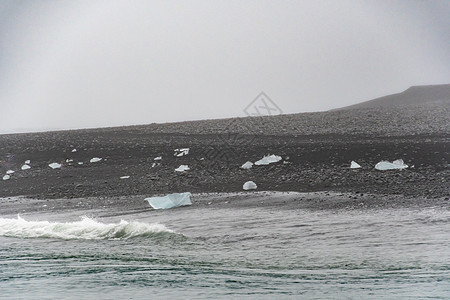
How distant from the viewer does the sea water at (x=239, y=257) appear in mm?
5785

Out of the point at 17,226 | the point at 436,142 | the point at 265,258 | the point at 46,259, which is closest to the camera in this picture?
the point at 265,258

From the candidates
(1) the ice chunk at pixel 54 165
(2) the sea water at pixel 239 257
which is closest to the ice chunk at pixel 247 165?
(2) the sea water at pixel 239 257

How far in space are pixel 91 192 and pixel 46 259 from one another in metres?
8.53

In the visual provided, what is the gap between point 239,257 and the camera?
23.4 feet

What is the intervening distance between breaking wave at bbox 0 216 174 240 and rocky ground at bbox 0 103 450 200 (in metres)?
4.69

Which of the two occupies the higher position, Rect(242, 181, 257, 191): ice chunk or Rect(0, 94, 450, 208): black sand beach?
Rect(0, 94, 450, 208): black sand beach

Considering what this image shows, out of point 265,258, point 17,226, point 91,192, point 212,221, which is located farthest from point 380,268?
point 91,192

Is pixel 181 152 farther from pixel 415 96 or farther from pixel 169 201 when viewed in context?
pixel 415 96

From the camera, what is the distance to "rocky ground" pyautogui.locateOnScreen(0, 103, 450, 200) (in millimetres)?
14295

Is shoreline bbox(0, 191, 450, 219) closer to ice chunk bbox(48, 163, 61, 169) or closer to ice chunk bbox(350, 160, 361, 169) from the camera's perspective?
ice chunk bbox(350, 160, 361, 169)

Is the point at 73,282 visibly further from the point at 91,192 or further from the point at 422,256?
the point at 91,192

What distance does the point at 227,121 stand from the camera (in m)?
29.8

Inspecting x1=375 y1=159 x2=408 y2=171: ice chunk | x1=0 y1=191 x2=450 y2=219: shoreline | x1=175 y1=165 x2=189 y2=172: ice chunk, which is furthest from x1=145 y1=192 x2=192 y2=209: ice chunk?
x1=375 y1=159 x2=408 y2=171: ice chunk

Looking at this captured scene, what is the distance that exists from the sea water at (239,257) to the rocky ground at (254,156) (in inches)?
136
